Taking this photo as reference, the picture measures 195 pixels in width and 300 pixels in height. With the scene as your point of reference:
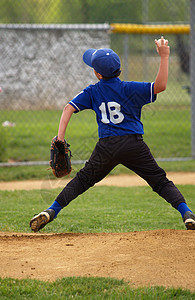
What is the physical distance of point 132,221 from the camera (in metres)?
4.84

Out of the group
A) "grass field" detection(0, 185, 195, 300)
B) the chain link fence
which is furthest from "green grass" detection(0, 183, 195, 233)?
the chain link fence

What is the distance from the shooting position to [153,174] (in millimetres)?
3977

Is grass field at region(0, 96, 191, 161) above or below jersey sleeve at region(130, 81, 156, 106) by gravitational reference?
below

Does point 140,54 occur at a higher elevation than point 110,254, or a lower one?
lower

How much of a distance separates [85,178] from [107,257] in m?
0.85

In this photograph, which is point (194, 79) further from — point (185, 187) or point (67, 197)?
point (67, 197)

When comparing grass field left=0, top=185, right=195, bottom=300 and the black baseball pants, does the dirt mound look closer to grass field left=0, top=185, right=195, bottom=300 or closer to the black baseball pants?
grass field left=0, top=185, right=195, bottom=300

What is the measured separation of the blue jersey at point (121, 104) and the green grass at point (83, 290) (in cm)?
133

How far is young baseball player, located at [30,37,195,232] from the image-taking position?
3.83 meters

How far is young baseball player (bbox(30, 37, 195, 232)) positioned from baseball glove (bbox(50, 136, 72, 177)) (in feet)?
0.28

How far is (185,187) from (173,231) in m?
2.56

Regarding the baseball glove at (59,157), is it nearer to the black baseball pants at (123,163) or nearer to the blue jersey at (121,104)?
the black baseball pants at (123,163)

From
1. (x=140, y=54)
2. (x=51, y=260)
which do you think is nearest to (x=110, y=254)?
(x=51, y=260)

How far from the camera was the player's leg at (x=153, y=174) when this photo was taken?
3.88 metres
